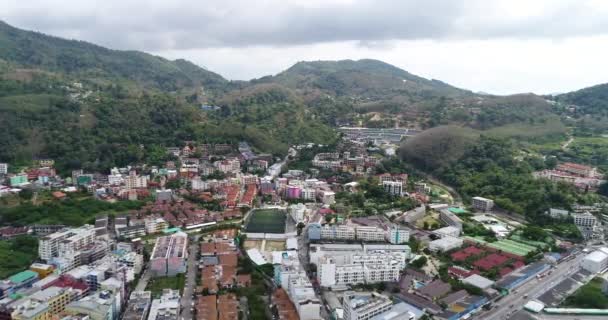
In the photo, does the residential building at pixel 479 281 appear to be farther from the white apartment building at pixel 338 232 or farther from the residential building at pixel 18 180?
the residential building at pixel 18 180

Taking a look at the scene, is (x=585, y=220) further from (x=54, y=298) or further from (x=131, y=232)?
(x=54, y=298)

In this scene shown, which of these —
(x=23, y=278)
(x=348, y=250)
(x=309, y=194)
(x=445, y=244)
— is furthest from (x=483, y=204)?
(x=23, y=278)

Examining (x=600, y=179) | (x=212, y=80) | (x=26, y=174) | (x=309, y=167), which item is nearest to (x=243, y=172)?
(x=309, y=167)

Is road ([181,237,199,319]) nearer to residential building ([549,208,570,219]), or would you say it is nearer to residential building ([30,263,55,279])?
residential building ([30,263,55,279])

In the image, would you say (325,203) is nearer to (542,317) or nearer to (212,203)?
(212,203)

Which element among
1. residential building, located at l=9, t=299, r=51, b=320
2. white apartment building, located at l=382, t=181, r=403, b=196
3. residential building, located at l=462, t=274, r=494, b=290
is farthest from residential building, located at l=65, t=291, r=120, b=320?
white apartment building, located at l=382, t=181, r=403, b=196
